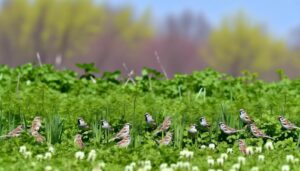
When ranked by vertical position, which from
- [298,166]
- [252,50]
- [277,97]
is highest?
[252,50]

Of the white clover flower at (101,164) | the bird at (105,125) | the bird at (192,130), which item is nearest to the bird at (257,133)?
the bird at (192,130)

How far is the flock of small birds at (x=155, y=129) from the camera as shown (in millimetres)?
9502

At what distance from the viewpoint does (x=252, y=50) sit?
51.8m

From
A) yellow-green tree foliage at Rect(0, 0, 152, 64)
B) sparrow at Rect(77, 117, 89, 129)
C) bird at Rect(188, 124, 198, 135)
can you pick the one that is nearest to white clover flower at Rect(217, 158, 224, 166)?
bird at Rect(188, 124, 198, 135)

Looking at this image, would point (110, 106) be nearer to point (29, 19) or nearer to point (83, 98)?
Result: point (83, 98)

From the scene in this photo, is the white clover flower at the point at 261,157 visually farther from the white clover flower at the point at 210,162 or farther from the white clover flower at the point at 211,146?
the white clover flower at the point at 211,146

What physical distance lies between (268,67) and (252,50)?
5.22 feet

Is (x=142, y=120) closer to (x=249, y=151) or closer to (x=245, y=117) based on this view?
(x=245, y=117)

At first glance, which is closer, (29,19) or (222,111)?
(222,111)

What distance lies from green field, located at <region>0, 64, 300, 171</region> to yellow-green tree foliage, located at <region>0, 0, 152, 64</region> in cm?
3554

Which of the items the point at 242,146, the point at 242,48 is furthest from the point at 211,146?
the point at 242,48

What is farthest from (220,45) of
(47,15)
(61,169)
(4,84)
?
(61,169)

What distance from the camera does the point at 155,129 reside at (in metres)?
10.6

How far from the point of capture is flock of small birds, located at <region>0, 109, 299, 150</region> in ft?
31.2
